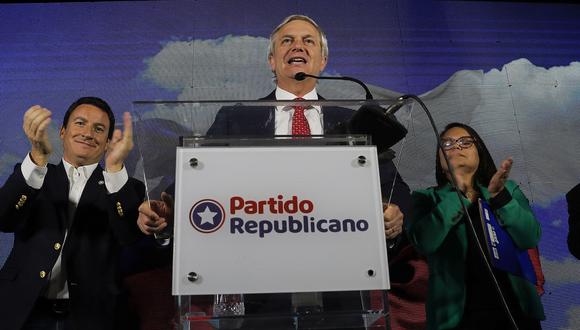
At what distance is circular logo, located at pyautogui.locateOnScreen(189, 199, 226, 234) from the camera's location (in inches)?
44.8

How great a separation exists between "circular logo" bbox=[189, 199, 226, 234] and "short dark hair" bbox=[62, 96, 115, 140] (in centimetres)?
166

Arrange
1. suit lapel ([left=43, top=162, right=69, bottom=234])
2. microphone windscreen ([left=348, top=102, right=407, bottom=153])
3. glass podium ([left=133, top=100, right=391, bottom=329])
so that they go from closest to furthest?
glass podium ([left=133, top=100, right=391, bottom=329])
microphone windscreen ([left=348, top=102, right=407, bottom=153])
suit lapel ([left=43, top=162, right=69, bottom=234])

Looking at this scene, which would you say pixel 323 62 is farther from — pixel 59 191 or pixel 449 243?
pixel 59 191

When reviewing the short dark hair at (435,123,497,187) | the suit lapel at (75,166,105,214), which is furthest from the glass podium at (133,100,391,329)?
the short dark hair at (435,123,497,187)

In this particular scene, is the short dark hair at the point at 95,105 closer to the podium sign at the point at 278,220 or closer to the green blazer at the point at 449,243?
the green blazer at the point at 449,243

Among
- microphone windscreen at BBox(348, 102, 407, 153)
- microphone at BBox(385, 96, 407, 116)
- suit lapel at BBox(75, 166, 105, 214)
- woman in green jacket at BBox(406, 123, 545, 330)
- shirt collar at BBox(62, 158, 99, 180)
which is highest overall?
shirt collar at BBox(62, 158, 99, 180)

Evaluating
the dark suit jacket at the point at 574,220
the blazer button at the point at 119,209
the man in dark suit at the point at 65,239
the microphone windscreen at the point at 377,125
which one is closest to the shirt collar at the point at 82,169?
the man in dark suit at the point at 65,239

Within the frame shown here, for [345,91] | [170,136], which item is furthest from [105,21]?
[170,136]

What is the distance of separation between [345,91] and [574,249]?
1.26m

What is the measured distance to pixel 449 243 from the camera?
231 centimetres

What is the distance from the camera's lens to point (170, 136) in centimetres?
126

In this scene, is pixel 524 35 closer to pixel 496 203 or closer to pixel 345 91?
pixel 345 91

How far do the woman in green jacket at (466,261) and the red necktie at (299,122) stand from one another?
0.94m

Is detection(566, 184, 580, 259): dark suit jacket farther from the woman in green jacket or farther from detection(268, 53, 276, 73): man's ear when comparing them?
detection(268, 53, 276, 73): man's ear
